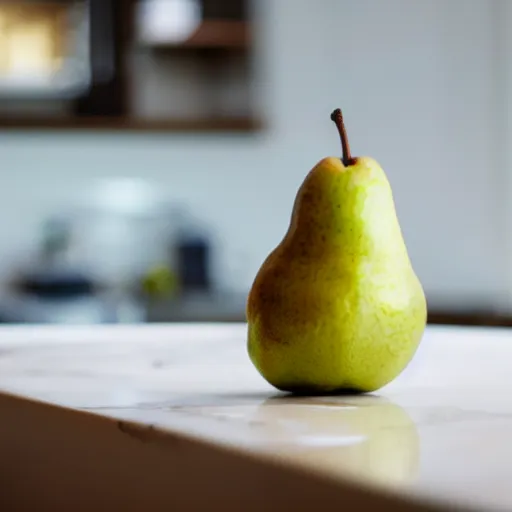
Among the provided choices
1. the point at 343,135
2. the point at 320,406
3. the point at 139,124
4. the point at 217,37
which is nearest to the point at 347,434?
the point at 320,406

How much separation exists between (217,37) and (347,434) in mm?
2809

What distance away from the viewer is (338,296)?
1.93 feet

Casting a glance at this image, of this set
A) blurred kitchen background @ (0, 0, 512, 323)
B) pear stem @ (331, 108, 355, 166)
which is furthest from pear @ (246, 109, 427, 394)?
blurred kitchen background @ (0, 0, 512, 323)

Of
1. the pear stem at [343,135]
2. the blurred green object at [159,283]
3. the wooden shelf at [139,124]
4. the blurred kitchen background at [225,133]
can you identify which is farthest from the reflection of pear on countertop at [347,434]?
the wooden shelf at [139,124]

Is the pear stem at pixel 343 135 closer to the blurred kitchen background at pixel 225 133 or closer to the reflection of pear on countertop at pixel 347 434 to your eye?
the reflection of pear on countertop at pixel 347 434

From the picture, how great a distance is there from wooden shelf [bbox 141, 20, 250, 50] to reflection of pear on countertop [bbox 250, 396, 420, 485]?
2.65 meters

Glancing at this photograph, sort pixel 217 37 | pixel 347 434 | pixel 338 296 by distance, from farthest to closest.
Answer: pixel 217 37
pixel 338 296
pixel 347 434

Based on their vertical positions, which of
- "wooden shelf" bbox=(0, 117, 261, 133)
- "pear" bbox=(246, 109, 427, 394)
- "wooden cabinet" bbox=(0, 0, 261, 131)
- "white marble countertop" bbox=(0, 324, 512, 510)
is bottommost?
"white marble countertop" bbox=(0, 324, 512, 510)

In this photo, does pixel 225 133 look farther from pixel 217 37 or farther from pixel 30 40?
pixel 30 40

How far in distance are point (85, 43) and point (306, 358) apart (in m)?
2.63

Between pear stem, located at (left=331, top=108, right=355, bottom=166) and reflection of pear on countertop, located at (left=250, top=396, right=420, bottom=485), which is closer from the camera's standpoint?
reflection of pear on countertop, located at (left=250, top=396, right=420, bottom=485)

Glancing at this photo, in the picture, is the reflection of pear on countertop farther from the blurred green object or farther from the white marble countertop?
the blurred green object

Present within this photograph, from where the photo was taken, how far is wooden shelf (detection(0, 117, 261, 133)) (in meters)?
3.04

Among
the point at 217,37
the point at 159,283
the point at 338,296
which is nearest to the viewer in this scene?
the point at 338,296
